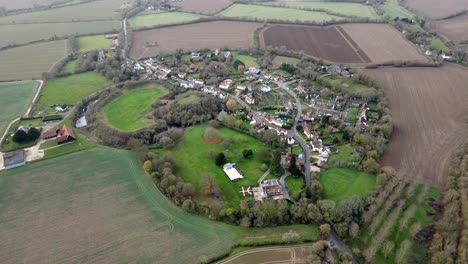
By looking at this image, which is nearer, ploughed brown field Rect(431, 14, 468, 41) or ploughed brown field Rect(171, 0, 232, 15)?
ploughed brown field Rect(431, 14, 468, 41)

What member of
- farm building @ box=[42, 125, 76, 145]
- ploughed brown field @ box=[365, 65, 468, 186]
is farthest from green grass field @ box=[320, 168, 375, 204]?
farm building @ box=[42, 125, 76, 145]

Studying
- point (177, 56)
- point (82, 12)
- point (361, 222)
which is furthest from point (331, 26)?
point (82, 12)

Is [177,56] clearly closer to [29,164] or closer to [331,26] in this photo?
[29,164]

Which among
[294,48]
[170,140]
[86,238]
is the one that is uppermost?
[294,48]

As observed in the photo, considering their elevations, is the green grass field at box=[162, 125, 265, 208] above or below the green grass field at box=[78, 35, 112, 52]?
below

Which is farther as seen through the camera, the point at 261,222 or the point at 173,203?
the point at 173,203

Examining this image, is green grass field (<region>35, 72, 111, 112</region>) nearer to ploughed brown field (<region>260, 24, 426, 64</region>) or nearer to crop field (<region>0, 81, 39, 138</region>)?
crop field (<region>0, 81, 39, 138</region>)

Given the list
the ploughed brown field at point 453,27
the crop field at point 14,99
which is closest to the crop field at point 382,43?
the ploughed brown field at point 453,27
